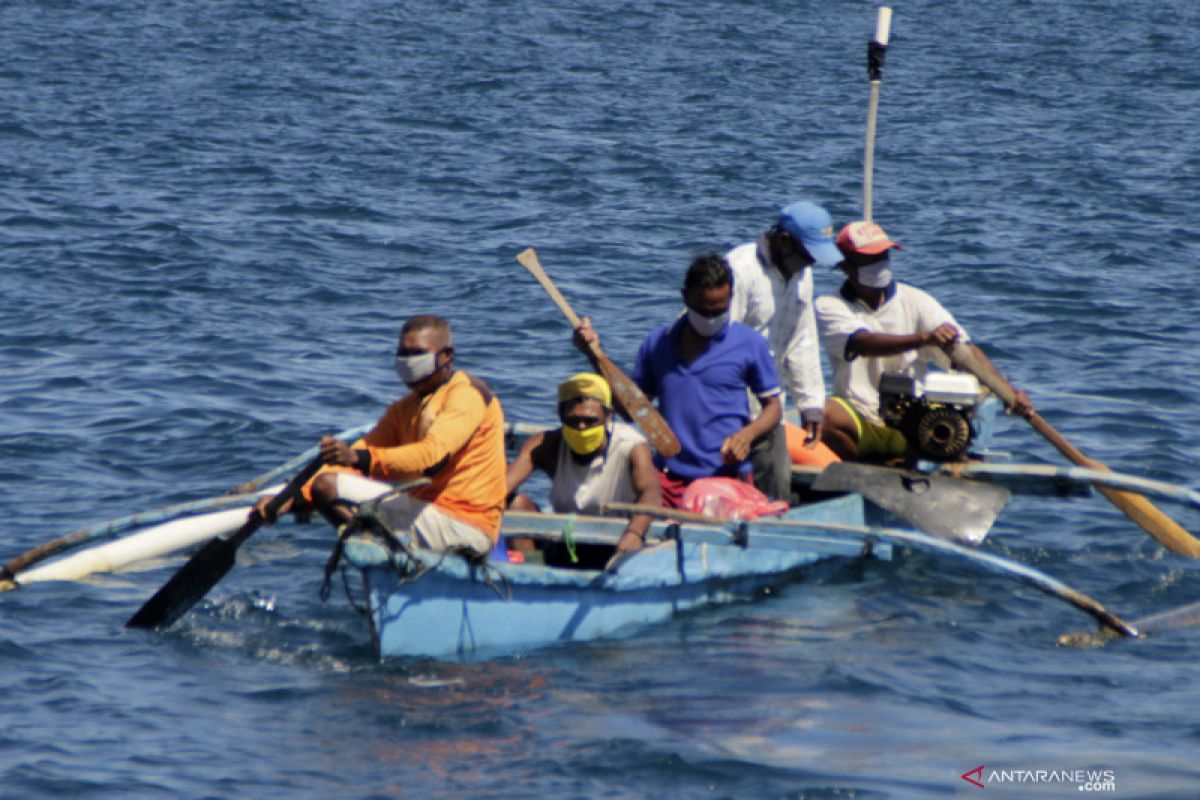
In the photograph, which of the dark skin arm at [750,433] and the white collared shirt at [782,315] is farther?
the white collared shirt at [782,315]

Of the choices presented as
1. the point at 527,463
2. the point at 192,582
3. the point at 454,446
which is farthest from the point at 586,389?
the point at 192,582

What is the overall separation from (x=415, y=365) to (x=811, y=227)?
3051 mm

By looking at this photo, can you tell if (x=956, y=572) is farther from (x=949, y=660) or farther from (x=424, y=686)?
(x=424, y=686)

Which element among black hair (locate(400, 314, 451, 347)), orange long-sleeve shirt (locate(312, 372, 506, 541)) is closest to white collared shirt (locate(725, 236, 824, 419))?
orange long-sleeve shirt (locate(312, 372, 506, 541))

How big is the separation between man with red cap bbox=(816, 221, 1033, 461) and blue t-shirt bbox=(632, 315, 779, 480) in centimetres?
110

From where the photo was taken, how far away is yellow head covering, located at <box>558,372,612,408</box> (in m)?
9.80

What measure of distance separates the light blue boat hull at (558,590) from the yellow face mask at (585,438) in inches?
16.1

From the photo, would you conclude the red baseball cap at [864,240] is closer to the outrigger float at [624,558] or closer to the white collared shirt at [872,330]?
the white collared shirt at [872,330]

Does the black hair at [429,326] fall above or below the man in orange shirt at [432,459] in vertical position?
above

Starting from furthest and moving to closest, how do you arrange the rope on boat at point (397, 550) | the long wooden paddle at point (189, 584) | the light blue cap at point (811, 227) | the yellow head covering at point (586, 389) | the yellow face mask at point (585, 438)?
the light blue cap at point (811, 227), the yellow face mask at point (585, 438), the yellow head covering at point (586, 389), the long wooden paddle at point (189, 584), the rope on boat at point (397, 550)

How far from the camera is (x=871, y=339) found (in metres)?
11.4

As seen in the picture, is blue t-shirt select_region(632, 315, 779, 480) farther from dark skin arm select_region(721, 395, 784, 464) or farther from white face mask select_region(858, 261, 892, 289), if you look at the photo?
white face mask select_region(858, 261, 892, 289)

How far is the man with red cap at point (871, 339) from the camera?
37.3 feet

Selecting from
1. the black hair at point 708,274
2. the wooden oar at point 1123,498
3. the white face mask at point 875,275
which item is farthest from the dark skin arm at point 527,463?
the wooden oar at point 1123,498
